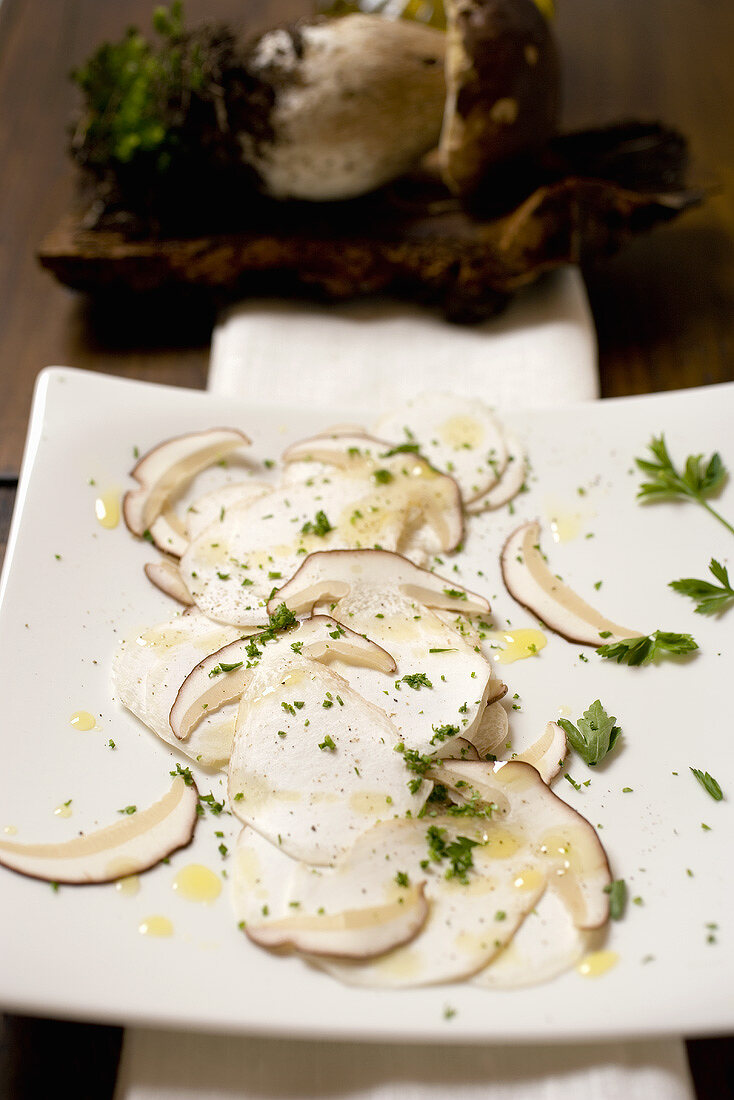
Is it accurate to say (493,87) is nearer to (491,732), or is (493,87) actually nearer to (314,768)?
(491,732)

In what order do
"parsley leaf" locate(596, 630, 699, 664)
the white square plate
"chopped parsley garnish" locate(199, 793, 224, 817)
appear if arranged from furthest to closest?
"parsley leaf" locate(596, 630, 699, 664) < "chopped parsley garnish" locate(199, 793, 224, 817) < the white square plate

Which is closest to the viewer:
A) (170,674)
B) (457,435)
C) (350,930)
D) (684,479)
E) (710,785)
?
(350,930)

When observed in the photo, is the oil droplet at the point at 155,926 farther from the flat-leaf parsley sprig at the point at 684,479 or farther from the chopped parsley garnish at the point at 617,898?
the flat-leaf parsley sprig at the point at 684,479

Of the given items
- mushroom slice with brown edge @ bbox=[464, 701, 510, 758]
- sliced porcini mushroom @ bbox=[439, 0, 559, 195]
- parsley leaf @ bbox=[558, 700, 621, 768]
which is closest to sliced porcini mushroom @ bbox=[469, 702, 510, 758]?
mushroom slice with brown edge @ bbox=[464, 701, 510, 758]

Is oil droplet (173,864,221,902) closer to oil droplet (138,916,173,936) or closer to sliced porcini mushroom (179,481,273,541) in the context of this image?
oil droplet (138,916,173,936)

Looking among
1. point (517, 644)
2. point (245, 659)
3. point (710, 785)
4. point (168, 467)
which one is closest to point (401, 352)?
point (168, 467)

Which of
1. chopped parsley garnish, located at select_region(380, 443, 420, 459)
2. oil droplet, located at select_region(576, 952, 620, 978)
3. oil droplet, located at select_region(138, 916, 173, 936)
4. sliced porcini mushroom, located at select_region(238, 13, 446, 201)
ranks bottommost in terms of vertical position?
oil droplet, located at select_region(138, 916, 173, 936)

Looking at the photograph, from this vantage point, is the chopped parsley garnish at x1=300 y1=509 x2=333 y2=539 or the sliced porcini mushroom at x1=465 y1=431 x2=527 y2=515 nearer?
the chopped parsley garnish at x1=300 y1=509 x2=333 y2=539
